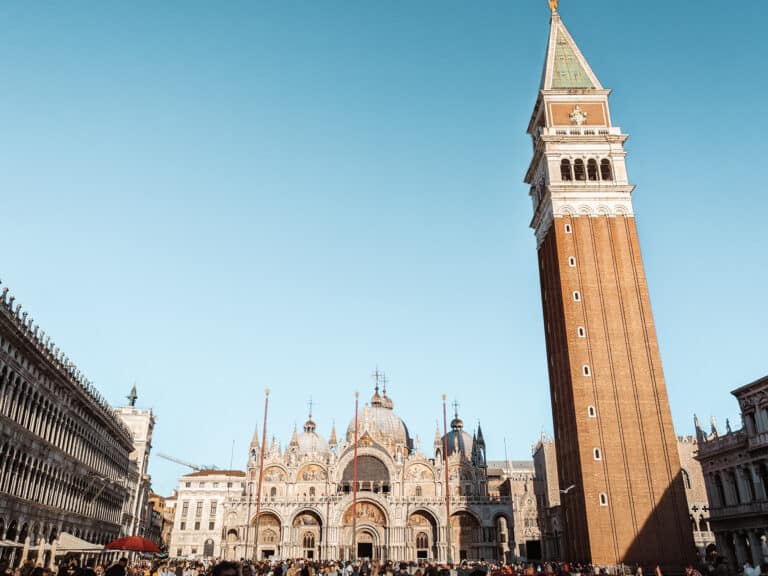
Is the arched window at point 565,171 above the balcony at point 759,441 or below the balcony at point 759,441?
above

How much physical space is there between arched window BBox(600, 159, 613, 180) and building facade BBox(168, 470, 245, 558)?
51.3 meters

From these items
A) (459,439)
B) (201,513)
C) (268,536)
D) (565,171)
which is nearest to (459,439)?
(459,439)

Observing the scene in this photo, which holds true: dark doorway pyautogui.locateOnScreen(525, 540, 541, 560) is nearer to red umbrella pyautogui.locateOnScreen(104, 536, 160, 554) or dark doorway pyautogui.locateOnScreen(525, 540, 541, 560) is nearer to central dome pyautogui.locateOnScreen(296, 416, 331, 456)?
central dome pyautogui.locateOnScreen(296, 416, 331, 456)

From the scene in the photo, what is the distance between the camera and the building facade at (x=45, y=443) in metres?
29.7

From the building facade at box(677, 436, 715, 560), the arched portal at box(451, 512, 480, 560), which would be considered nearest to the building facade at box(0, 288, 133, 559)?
the arched portal at box(451, 512, 480, 560)

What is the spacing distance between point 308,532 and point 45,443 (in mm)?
38355

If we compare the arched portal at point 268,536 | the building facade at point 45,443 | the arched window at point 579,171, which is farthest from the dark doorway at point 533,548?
the building facade at point 45,443

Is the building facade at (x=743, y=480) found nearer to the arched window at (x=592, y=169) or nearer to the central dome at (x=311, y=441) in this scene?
the arched window at (x=592, y=169)

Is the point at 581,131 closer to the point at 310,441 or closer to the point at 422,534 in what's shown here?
the point at 422,534

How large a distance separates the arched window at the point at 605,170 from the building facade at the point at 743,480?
20010mm

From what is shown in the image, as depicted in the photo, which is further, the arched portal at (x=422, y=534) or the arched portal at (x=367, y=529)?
the arched portal at (x=367, y=529)

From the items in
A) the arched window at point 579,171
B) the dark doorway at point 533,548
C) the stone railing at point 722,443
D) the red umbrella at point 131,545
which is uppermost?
the arched window at point 579,171

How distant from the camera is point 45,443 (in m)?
35.2

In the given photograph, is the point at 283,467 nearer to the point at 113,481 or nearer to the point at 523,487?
the point at 113,481
